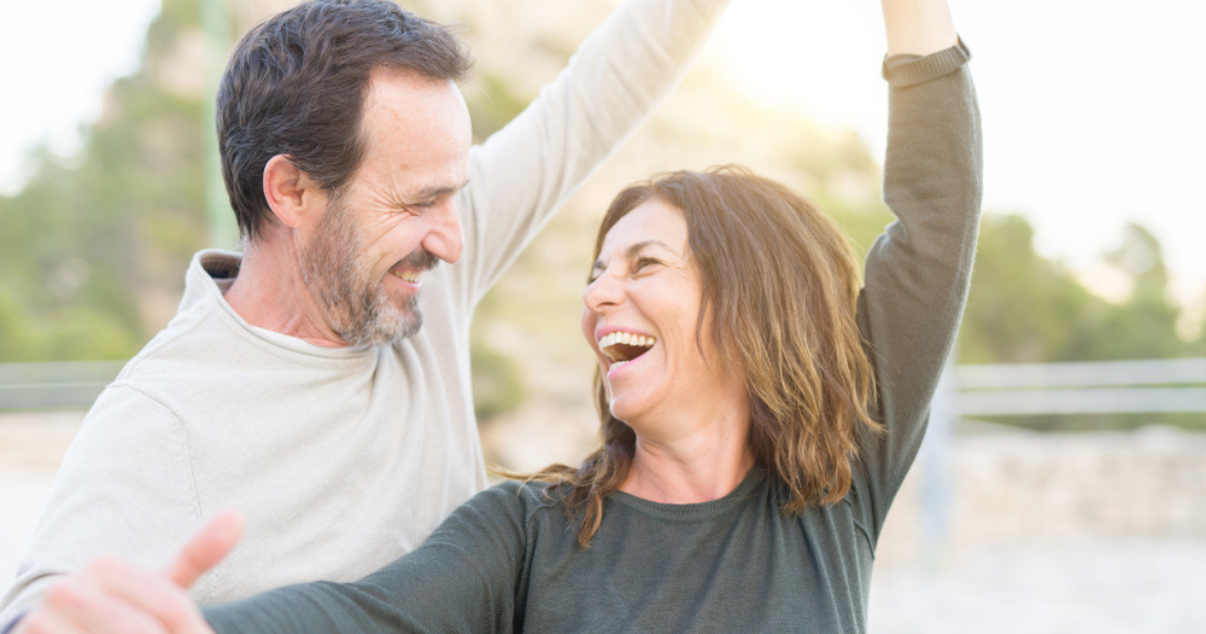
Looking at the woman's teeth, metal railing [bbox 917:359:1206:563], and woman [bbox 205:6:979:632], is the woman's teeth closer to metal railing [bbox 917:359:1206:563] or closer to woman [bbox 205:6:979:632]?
woman [bbox 205:6:979:632]

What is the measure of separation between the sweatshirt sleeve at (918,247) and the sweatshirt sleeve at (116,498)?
1.15m

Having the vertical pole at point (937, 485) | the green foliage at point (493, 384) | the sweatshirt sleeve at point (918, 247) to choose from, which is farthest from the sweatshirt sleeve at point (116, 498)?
the green foliage at point (493, 384)

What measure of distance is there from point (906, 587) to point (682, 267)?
580 centimetres

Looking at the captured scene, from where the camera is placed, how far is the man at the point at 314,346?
139 centimetres

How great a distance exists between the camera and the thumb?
0.86 m

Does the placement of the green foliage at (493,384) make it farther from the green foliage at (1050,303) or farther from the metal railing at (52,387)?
the green foliage at (1050,303)

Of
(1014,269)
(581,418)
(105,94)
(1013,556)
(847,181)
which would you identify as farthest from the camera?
(105,94)

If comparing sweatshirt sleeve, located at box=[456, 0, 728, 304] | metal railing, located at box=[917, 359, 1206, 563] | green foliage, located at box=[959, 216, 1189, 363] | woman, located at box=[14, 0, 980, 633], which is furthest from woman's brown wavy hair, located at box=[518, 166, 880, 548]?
green foliage, located at box=[959, 216, 1189, 363]

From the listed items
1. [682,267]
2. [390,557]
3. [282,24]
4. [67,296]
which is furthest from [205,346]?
[67,296]

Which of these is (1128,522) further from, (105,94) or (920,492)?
(105,94)

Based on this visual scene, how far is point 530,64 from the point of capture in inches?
473

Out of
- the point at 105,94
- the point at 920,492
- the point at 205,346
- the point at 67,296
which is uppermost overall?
the point at 205,346

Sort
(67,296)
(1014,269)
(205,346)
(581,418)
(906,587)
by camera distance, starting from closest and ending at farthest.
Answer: (205,346) < (906,587) < (581,418) < (1014,269) < (67,296)

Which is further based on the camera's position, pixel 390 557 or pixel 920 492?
pixel 920 492
